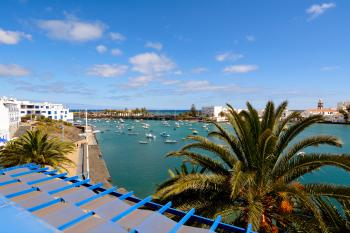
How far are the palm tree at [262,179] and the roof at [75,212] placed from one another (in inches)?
71.0

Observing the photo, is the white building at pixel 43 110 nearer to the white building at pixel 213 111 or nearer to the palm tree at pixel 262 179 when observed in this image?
the white building at pixel 213 111

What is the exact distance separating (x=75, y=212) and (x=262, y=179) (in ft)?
18.3

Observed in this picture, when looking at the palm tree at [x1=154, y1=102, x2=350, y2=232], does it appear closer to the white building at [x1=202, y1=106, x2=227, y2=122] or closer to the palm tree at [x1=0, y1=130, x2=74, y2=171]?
the palm tree at [x1=0, y1=130, x2=74, y2=171]

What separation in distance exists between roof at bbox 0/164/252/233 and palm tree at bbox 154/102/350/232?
180cm

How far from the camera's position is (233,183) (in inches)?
259

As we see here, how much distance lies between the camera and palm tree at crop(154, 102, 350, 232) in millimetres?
7051

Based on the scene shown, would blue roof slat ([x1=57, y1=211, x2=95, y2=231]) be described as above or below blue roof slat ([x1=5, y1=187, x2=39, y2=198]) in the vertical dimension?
below

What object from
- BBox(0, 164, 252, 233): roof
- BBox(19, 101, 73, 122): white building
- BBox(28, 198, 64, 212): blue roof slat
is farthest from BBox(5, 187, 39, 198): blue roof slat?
BBox(19, 101, 73, 122): white building

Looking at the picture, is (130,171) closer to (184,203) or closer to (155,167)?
(155,167)

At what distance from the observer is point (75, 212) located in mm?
5137

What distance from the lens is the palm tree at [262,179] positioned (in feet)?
23.1

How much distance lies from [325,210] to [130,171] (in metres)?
34.0

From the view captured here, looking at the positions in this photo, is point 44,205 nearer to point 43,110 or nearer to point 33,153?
point 33,153

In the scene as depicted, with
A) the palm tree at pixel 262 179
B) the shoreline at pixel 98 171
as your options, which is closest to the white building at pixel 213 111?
the shoreline at pixel 98 171
